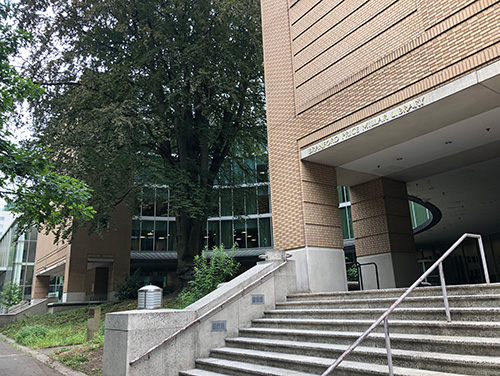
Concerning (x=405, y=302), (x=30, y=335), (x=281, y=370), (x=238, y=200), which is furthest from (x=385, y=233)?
(x=30, y=335)

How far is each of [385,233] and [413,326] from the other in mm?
7913

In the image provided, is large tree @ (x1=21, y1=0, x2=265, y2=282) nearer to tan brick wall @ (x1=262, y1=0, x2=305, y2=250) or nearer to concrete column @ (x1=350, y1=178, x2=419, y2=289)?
tan brick wall @ (x1=262, y1=0, x2=305, y2=250)

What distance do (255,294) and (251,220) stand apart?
28.9 m

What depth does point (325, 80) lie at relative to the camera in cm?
1120

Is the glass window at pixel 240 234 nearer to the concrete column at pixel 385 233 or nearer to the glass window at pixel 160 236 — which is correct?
the glass window at pixel 160 236

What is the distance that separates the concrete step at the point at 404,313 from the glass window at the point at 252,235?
1132 inches

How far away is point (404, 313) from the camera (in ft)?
21.1

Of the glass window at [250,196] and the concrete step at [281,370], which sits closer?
the concrete step at [281,370]

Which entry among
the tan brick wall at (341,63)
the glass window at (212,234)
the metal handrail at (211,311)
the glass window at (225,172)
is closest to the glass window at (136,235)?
the glass window at (212,234)

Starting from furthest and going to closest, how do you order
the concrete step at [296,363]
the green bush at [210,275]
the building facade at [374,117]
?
the green bush at [210,275], the building facade at [374,117], the concrete step at [296,363]

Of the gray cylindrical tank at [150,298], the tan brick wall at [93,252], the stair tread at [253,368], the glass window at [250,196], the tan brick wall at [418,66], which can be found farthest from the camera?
the tan brick wall at [93,252]

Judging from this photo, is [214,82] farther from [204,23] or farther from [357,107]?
[357,107]

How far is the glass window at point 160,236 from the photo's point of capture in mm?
37156

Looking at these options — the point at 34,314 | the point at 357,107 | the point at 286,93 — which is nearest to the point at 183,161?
the point at 286,93
